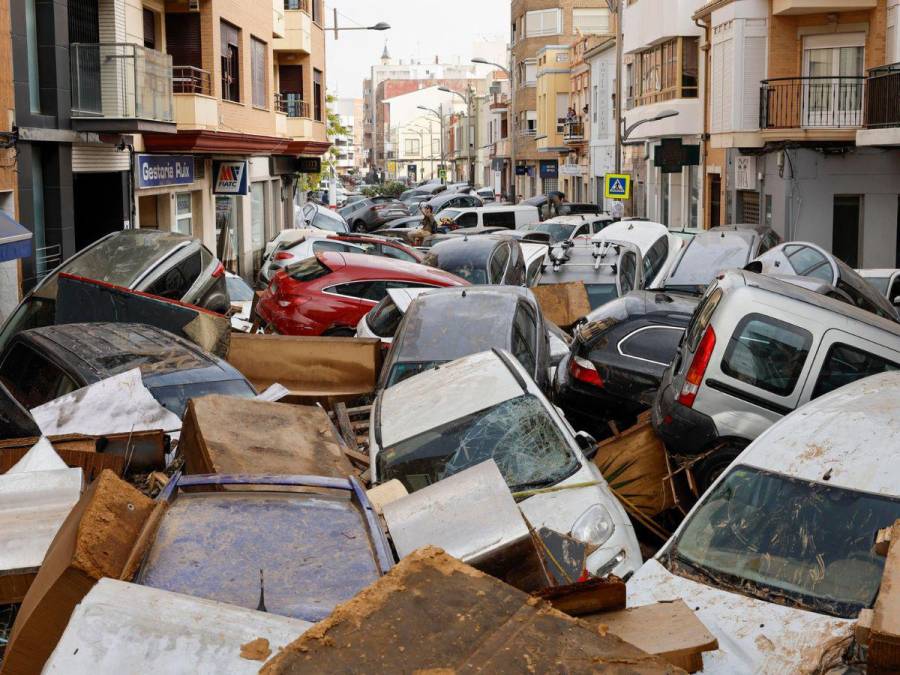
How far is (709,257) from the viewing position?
1742cm

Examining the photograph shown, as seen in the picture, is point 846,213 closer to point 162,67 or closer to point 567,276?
point 567,276

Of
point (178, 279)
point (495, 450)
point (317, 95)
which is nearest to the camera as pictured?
point (495, 450)

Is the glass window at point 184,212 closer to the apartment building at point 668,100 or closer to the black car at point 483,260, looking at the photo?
the black car at point 483,260

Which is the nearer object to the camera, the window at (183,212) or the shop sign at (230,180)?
the window at (183,212)

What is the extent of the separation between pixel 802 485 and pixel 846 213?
2388 cm

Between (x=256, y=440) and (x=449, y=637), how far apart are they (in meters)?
3.83

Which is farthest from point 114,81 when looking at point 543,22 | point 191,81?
point 543,22

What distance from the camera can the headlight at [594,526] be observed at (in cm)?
645

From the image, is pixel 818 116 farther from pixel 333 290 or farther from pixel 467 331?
pixel 467 331

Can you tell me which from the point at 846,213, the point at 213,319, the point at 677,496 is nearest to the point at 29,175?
the point at 213,319

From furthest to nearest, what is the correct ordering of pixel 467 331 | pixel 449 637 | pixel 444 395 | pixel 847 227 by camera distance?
pixel 847 227 → pixel 467 331 → pixel 444 395 → pixel 449 637

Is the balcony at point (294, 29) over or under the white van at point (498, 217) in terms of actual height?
over

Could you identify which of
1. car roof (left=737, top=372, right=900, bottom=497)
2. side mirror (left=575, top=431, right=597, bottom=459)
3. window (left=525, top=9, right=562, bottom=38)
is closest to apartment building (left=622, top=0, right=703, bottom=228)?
window (left=525, top=9, right=562, bottom=38)

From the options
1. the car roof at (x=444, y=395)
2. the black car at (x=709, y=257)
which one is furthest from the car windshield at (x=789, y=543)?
the black car at (x=709, y=257)
